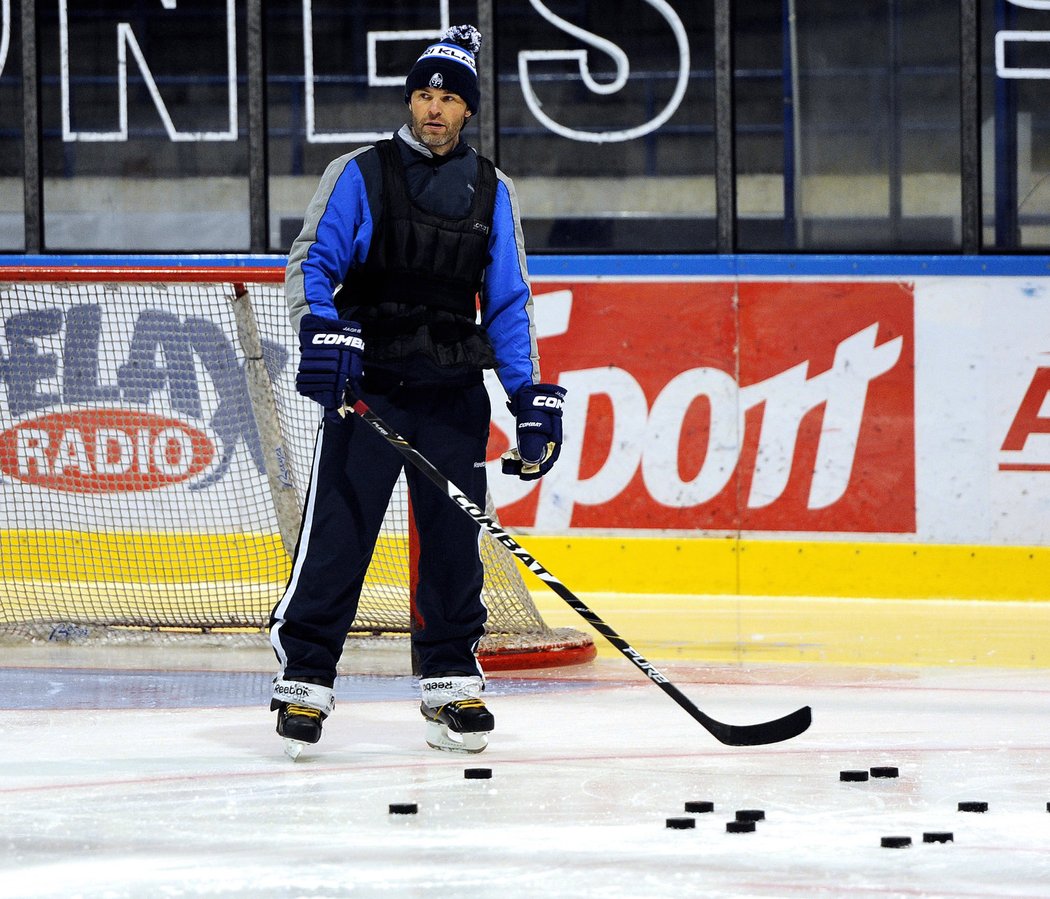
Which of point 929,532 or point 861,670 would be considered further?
point 929,532

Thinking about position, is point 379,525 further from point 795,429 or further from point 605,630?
point 795,429

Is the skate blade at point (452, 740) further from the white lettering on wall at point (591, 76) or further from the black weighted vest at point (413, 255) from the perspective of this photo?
the white lettering on wall at point (591, 76)

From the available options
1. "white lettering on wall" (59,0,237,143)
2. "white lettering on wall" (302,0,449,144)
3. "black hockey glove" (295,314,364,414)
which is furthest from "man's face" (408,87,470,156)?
"white lettering on wall" (59,0,237,143)

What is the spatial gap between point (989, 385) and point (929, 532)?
0.61 m

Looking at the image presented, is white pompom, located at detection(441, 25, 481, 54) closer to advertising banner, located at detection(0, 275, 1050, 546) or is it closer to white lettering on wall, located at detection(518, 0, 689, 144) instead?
advertising banner, located at detection(0, 275, 1050, 546)

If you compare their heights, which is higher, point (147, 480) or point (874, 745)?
point (147, 480)

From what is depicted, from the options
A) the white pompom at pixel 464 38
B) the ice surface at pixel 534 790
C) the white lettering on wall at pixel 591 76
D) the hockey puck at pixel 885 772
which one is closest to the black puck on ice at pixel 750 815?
the ice surface at pixel 534 790

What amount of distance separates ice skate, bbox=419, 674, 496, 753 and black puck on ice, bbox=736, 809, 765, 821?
92 cm

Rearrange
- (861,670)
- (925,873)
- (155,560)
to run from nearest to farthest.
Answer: (925,873) < (861,670) < (155,560)

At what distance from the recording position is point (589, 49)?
8.46m

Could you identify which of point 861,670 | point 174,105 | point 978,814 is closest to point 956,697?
point 861,670

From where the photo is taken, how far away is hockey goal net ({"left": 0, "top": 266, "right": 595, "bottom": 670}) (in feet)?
22.1

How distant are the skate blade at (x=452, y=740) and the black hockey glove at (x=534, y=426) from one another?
0.59 meters

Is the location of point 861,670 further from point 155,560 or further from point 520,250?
point 155,560
